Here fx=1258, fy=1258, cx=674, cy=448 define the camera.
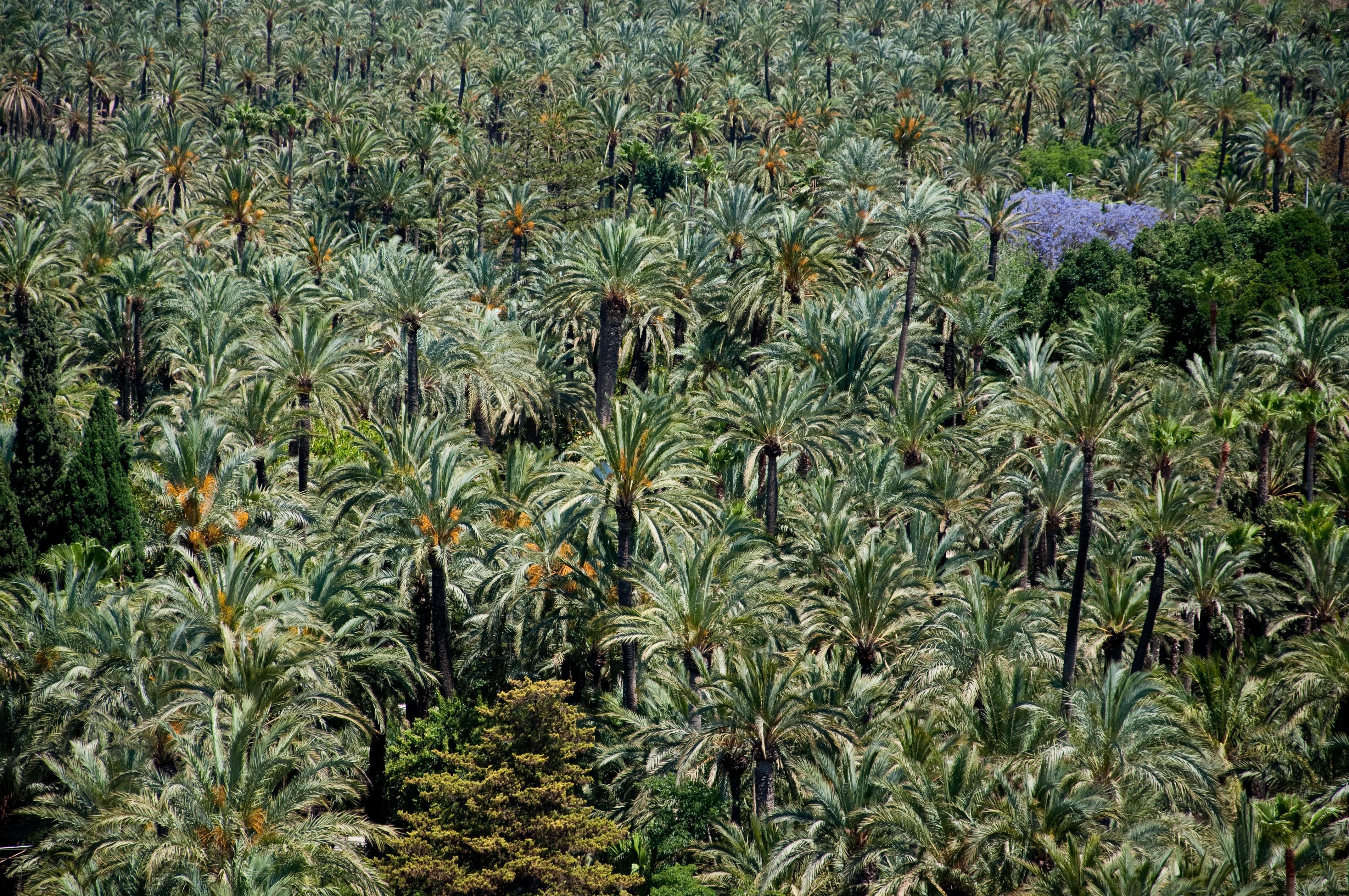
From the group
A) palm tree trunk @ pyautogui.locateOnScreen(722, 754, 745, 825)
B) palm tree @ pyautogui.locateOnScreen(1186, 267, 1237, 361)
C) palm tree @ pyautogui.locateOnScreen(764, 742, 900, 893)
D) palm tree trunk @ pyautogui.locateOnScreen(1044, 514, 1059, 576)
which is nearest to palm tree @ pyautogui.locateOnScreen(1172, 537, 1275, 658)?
palm tree trunk @ pyautogui.locateOnScreen(1044, 514, 1059, 576)

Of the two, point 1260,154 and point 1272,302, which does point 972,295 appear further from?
point 1260,154

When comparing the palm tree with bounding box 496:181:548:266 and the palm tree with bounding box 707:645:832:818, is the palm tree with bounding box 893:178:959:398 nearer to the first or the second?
the palm tree with bounding box 496:181:548:266

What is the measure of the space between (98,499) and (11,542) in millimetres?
3231

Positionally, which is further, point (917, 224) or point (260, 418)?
point (917, 224)

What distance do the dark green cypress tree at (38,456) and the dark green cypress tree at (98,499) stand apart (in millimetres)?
696

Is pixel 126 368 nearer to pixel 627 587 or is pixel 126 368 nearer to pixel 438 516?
pixel 438 516

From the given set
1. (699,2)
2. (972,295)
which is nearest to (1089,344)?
(972,295)

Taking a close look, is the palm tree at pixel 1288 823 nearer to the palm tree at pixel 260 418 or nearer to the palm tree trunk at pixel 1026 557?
the palm tree trunk at pixel 1026 557

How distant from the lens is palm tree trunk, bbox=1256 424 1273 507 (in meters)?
47.3

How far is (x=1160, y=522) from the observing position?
38.8 m

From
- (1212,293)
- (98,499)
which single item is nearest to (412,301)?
(98,499)

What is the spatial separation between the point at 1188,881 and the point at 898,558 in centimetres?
1551

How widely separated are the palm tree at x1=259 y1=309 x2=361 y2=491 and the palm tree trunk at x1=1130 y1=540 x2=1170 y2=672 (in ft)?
108

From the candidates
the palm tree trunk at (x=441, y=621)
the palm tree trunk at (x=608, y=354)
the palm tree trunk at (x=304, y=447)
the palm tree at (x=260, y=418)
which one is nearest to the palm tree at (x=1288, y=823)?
the palm tree trunk at (x=441, y=621)
